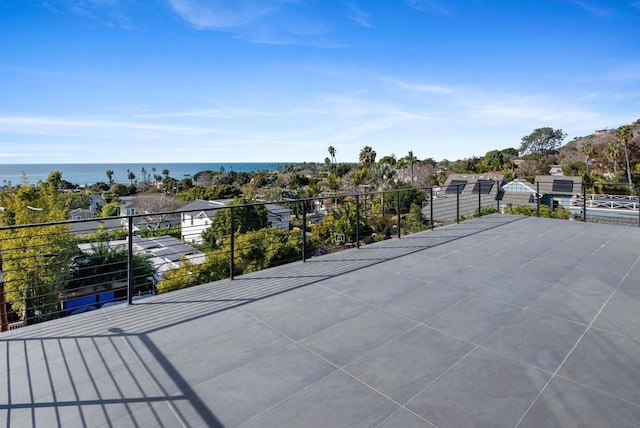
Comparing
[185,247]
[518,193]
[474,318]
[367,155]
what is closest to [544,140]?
[367,155]

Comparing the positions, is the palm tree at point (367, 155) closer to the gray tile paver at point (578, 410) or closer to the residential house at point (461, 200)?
the residential house at point (461, 200)

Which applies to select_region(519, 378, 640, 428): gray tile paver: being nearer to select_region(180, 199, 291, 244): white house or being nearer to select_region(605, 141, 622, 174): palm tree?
select_region(180, 199, 291, 244): white house

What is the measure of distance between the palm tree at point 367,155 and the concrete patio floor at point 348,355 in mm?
36872

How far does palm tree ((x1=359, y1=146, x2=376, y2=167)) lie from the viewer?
130 ft

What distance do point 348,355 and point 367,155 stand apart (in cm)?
3888

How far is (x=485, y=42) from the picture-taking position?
9797 millimetres

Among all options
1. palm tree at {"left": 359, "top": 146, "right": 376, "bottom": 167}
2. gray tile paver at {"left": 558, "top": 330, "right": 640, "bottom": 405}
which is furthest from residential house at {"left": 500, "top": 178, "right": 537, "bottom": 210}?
gray tile paver at {"left": 558, "top": 330, "right": 640, "bottom": 405}

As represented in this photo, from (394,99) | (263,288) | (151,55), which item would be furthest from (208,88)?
(263,288)

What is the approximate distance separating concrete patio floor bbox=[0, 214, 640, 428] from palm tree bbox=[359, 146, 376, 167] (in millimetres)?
36872

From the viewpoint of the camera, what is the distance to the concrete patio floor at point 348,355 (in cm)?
151

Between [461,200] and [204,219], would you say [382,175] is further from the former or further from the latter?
[204,219]

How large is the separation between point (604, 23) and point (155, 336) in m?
12.9

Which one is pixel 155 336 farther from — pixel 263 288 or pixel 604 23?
pixel 604 23

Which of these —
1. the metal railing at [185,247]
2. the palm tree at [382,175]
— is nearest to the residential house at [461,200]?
the metal railing at [185,247]
